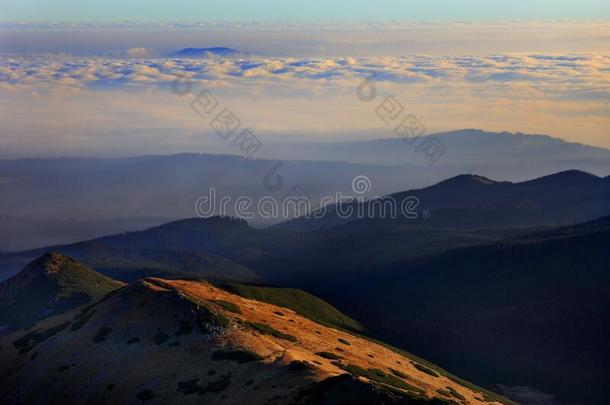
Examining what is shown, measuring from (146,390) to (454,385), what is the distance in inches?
2829

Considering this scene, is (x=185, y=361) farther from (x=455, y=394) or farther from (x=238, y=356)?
(x=455, y=394)

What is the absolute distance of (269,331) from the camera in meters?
133

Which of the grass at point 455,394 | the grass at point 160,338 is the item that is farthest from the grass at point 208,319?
the grass at point 455,394

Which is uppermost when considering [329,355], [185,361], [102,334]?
[185,361]

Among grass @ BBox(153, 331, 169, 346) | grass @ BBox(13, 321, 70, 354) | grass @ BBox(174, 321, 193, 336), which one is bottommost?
grass @ BBox(13, 321, 70, 354)

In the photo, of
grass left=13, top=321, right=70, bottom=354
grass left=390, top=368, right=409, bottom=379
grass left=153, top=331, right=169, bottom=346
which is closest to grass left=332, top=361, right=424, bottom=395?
grass left=390, top=368, right=409, bottom=379

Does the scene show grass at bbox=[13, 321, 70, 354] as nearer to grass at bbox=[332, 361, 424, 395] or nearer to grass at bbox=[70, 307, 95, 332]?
grass at bbox=[70, 307, 95, 332]

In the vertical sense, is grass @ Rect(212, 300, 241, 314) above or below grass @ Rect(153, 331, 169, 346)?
below

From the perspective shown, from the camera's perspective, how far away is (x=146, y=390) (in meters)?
108

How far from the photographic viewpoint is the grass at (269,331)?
131 metres

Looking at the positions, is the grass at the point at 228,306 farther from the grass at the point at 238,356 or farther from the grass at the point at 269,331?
the grass at the point at 238,356

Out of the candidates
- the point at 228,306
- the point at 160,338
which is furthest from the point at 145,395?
the point at 228,306

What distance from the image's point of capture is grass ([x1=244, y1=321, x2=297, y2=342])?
130875 millimetres

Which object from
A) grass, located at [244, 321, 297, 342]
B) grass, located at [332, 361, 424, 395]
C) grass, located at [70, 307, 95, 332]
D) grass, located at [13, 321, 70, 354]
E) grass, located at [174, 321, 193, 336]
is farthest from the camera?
grass, located at [13, 321, 70, 354]
